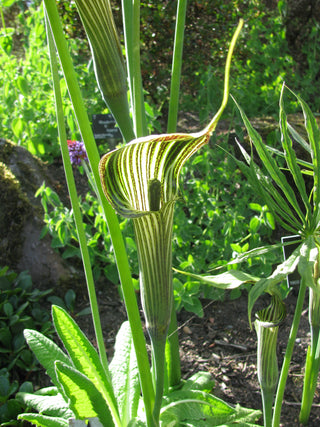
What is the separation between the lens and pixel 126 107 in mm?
846

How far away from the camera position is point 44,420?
3.31 ft

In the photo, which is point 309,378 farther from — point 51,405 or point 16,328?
point 16,328

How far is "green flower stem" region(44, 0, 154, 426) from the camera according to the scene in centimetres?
68

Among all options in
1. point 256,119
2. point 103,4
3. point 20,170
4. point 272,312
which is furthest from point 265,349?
point 256,119

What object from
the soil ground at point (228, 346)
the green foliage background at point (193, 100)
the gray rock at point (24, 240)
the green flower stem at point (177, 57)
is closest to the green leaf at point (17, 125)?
the green foliage background at point (193, 100)

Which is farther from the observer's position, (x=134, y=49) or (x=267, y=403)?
(x=267, y=403)

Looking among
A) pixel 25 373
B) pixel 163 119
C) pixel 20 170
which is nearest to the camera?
pixel 25 373

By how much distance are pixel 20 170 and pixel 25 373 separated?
3.28 feet

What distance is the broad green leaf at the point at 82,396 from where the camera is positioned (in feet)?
2.99

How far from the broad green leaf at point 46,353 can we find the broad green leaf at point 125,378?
5.1 inches

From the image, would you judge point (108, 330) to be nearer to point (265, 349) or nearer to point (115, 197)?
point (265, 349)

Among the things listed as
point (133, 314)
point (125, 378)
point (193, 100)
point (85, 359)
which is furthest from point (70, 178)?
point (193, 100)

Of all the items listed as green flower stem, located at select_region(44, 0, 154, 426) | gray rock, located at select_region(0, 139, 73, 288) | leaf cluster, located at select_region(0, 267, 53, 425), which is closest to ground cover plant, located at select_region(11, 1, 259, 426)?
green flower stem, located at select_region(44, 0, 154, 426)

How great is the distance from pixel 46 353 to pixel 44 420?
0.16 m
